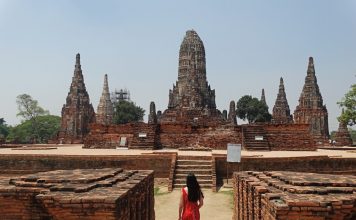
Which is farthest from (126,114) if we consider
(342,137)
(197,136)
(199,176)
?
(199,176)

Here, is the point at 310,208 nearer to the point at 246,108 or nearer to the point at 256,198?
the point at 256,198

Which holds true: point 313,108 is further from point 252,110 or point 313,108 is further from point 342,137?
point 252,110

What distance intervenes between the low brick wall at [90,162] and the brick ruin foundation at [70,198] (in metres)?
6.46

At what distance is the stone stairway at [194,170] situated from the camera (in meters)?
11.2

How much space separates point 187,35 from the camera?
4653 cm

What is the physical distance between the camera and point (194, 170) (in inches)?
468

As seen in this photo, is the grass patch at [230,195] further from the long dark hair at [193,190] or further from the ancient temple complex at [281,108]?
the ancient temple complex at [281,108]

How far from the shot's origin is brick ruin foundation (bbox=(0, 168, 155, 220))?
3998 millimetres

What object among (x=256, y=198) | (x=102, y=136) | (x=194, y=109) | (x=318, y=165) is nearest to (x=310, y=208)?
(x=256, y=198)

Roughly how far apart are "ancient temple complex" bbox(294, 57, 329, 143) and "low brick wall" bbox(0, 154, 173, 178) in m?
31.3

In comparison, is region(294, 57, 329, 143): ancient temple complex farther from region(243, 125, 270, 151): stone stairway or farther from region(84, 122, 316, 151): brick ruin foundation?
region(243, 125, 270, 151): stone stairway

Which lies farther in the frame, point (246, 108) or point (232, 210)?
point (246, 108)

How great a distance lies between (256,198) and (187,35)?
42625mm

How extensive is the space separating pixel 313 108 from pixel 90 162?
109 ft
